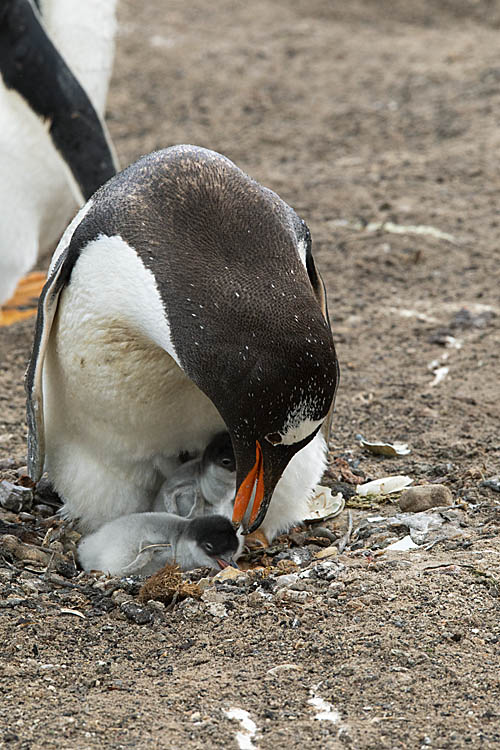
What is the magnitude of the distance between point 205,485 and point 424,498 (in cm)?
80

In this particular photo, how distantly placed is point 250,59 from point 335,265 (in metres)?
4.54

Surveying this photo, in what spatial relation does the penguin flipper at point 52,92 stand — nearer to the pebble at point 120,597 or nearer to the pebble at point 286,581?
the pebble at point 120,597

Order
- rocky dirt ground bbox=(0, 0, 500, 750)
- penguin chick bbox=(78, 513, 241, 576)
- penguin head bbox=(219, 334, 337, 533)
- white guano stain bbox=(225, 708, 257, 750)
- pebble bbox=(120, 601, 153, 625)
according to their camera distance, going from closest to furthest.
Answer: white guano stain bbox=(225, 708, 257, 750)
rocky dirt ground bbox=(0, 0, 500, 750)
penguin head bbox=(219, 334, 337, 533)
pebble bbox=(120, 601, 153, 625)
penguin chick bbox=(78, 513, 241, 576)

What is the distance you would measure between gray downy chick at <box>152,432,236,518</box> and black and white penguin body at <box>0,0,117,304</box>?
1.98 metres

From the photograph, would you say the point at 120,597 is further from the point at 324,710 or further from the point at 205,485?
the point at 324,710

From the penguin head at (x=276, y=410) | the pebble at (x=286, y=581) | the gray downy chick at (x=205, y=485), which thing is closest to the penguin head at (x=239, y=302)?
the penguin head at (x=276, y=410)

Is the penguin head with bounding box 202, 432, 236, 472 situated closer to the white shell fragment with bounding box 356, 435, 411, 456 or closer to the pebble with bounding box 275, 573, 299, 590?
the pebble with bounding box 275, 573, 299, 590

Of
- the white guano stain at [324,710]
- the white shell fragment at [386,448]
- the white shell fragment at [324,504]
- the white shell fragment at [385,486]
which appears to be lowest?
the white shell fragment at [386,448]

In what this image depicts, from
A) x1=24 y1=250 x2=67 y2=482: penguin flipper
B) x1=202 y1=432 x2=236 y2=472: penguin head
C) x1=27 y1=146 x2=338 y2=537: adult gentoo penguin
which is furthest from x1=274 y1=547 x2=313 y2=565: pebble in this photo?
x1=24 y1=250 x2=67 y2=482: penguin flipper

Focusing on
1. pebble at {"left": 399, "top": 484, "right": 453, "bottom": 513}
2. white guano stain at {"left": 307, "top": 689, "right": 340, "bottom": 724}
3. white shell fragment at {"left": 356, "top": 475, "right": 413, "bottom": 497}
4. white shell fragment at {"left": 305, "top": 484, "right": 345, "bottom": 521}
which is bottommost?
white shell fragment at {"left": 356, "top": 475, "right": 413, "bottom": 497}

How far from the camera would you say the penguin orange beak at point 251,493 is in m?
3.22

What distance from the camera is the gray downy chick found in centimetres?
362

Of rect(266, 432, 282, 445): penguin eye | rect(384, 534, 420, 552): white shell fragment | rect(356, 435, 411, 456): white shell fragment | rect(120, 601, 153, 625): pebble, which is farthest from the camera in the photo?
rect(356, 435, 411, 456): white shell fragment

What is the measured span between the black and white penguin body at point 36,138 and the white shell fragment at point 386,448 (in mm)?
1943
